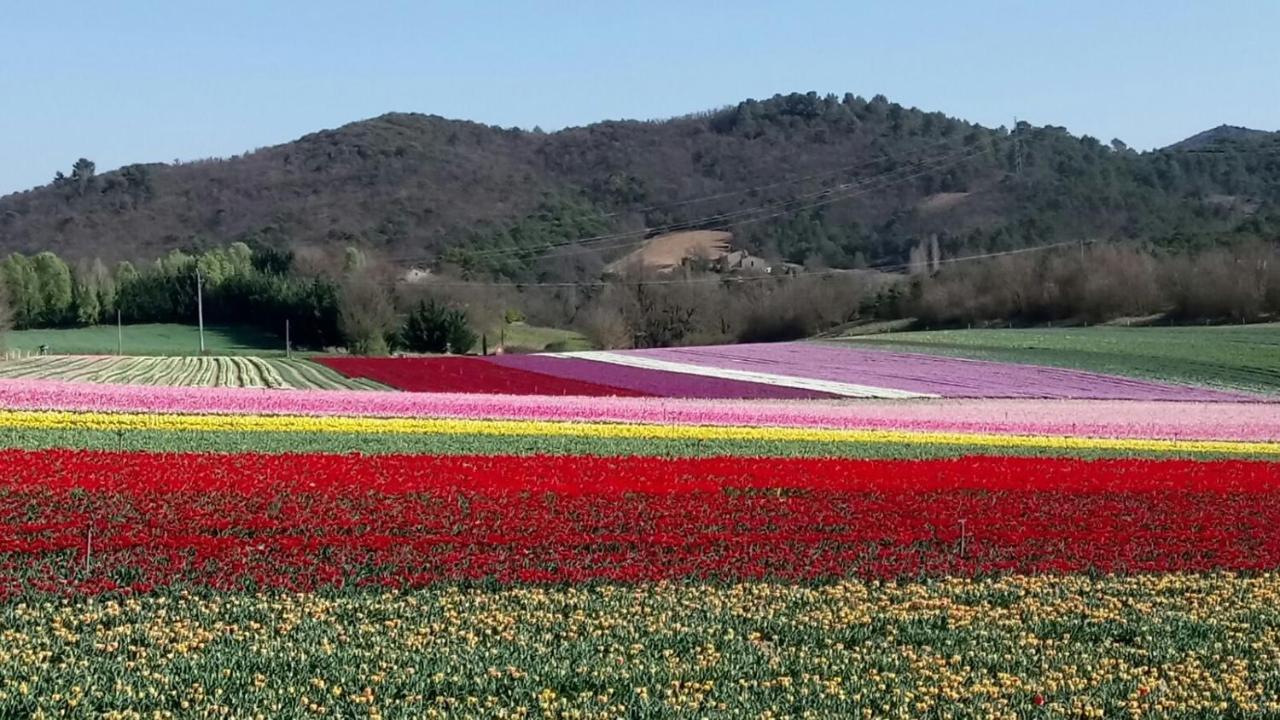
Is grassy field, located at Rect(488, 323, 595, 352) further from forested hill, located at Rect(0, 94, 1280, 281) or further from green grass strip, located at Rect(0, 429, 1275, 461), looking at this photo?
green grass strip, located at Rect(0, 429, 1275, 461)

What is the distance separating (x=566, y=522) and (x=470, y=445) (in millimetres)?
10420

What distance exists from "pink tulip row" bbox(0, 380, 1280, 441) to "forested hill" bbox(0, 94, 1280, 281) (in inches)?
3299

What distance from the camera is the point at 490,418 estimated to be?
33.6 metres

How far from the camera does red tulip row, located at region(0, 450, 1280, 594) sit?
45.1ft

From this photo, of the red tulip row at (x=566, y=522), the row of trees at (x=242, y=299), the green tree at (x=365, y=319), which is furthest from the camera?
the row of trees at (x=242, y=299)

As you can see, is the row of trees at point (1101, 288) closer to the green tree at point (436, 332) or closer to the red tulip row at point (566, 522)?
the green tree at point (436, 332)

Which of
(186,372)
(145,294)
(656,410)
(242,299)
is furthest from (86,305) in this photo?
(656,410)

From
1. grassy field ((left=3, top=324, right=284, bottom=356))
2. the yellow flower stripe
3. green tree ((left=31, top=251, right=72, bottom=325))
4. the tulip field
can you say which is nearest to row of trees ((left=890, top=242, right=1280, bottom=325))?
grassy field ((left=3, top=324, right=284, bottom=356))

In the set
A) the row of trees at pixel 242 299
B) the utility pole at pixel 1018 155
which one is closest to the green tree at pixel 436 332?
the row of trees at pixel 242 299

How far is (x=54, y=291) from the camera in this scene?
301 ft

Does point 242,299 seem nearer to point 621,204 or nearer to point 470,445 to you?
point 470,445

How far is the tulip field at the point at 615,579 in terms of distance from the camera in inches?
395

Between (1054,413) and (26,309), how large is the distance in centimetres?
7164

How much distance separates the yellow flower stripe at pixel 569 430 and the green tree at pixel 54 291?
6648 cm
